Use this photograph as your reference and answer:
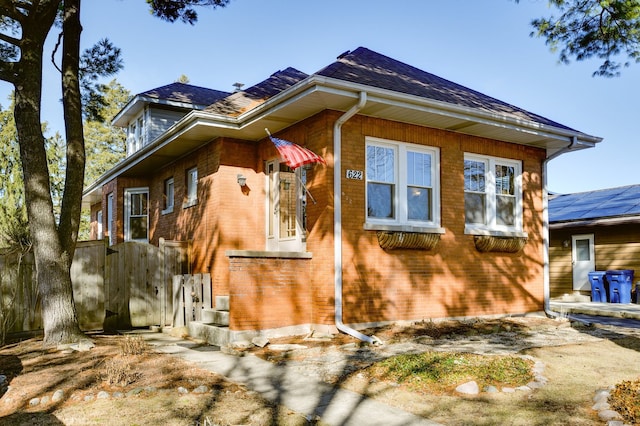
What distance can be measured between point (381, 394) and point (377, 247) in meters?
4.50

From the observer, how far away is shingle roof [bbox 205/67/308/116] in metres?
11.7

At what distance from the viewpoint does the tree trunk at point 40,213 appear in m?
8.23

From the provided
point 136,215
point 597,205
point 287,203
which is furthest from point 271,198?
point 597,205

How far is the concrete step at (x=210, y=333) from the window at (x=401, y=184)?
127 inches

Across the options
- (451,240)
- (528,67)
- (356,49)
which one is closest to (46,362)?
(451,240)

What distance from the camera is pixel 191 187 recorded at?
13766 millimetres

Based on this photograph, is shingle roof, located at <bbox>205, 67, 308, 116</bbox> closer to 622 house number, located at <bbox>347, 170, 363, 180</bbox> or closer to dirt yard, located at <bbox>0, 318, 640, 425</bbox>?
622 house number, located at <bbox>347, 170, 363, 180</bbox>

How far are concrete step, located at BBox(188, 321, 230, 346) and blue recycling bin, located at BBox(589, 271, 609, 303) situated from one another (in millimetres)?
13521

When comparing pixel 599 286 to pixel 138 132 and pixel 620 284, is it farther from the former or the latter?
pixel 138 132

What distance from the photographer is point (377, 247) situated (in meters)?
9.80

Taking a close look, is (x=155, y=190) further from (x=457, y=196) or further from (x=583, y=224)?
(x=583, y=224)

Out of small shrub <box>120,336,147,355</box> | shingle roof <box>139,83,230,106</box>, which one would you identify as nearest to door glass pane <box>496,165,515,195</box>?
small shrub <box>120,336,147,355</box>

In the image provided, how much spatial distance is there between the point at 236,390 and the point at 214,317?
462cm

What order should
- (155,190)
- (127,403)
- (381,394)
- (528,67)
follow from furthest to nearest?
(155,190) → (528,67) → (381,394) → (127,403)
